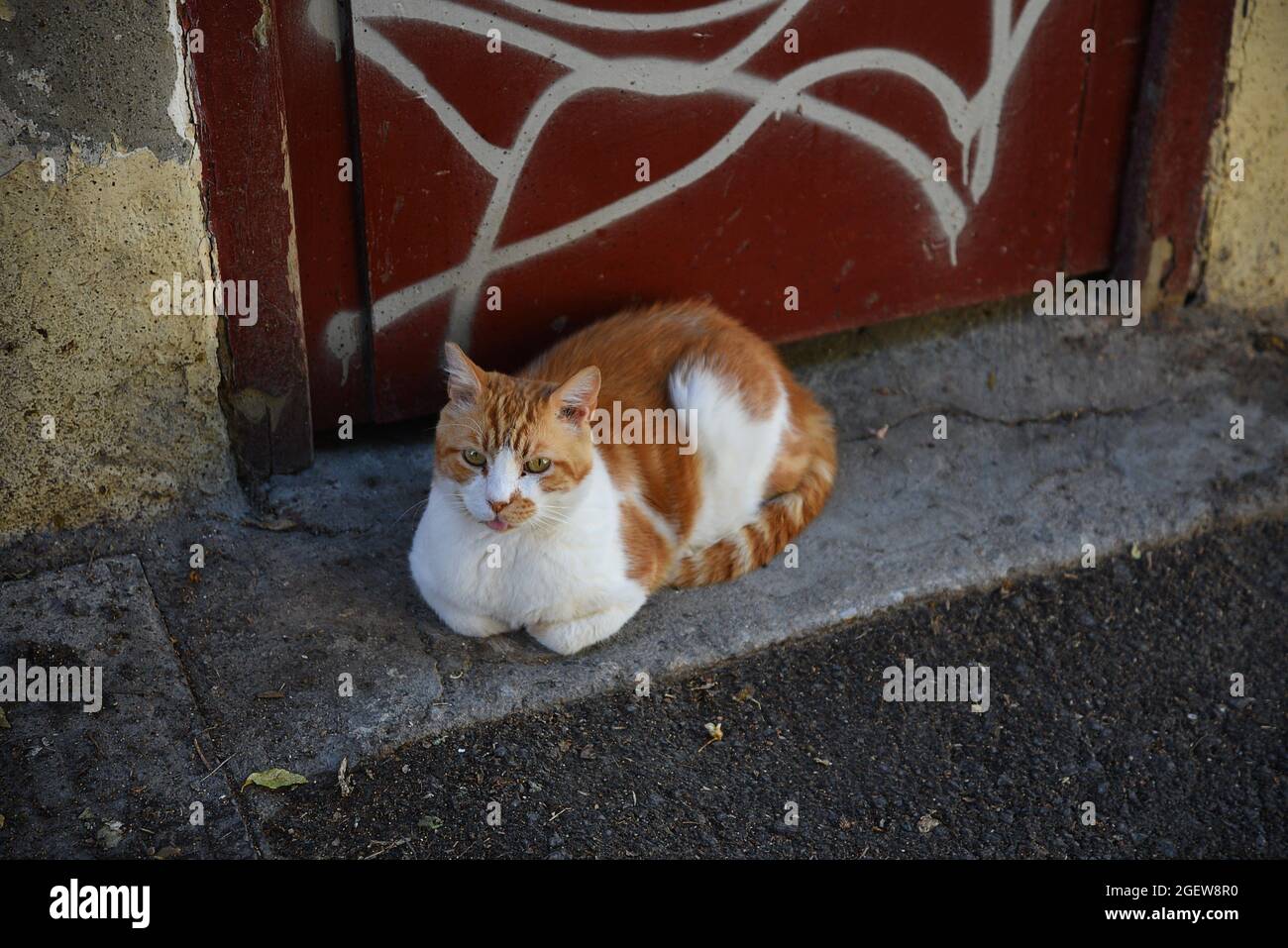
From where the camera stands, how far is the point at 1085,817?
3252mm

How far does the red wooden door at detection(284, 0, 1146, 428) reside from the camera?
3.74 meters

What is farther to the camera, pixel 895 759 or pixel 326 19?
pixel 326 19

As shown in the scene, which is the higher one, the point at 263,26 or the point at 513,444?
the point at 263,26

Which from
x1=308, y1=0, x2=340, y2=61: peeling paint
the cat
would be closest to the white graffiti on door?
x1=308, y1=0, x2=340, y2=61: peeling paint

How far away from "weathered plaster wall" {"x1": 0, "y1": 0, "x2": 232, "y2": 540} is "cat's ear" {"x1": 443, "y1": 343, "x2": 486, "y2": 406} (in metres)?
0.76

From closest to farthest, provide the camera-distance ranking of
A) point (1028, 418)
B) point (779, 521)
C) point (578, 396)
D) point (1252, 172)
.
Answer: point (578, 396) < point (779, 521) < point (1028, 418) < point (1252, 172)

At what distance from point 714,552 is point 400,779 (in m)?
1.11

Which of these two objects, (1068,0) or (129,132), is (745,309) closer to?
(1068,0)

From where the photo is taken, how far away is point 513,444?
10.5 ft

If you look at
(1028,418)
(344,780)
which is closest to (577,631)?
(344,780)

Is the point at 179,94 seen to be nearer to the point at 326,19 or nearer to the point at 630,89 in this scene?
the point at 326,19

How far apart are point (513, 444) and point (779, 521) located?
997 millimetres

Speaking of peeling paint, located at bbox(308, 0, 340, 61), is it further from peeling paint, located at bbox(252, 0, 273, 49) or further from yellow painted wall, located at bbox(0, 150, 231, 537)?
yellow painted wall, located at bbox(0, 150, 231, 537)
